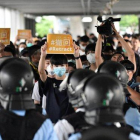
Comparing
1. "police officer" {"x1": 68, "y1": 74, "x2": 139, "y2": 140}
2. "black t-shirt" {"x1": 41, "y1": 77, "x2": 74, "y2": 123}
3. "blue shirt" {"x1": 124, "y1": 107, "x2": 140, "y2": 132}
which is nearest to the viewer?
"police officer" {"x1": 68, "y1": 74, "x2": 139, "y2": 140}

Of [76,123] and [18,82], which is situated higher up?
[18,82]

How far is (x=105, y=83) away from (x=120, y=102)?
0.19m

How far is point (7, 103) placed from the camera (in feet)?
11.1

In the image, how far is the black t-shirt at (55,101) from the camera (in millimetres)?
4934

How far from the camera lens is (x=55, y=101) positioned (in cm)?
522

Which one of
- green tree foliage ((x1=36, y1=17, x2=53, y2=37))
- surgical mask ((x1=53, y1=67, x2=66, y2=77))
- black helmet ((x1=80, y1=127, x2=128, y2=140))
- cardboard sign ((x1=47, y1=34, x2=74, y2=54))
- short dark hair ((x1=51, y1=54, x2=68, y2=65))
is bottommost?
green tree foliage ((x1=36, y1=17, x2=53, y2=37))

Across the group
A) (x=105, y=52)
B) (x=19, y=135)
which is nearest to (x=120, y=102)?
(x=19, y=135)

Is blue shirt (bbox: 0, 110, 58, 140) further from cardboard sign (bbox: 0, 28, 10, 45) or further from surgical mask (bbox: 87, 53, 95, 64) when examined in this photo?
cardboard sign (bbox: 0, 28, 10, 45)

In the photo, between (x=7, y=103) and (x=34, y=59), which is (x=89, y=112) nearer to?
(x=7, y=103)

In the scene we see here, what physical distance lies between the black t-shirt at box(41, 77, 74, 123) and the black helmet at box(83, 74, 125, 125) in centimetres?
183

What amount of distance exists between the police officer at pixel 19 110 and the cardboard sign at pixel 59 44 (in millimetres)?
2845

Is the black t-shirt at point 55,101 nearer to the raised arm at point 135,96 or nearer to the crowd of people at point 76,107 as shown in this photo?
the raised arm at point 135,96

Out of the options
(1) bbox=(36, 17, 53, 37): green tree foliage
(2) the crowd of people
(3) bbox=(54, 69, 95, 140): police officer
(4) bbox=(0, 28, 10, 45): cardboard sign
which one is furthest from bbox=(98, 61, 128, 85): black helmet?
(1) bbox=(36, 17, 53, 37): green tree foliage

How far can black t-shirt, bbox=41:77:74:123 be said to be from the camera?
493 cm
